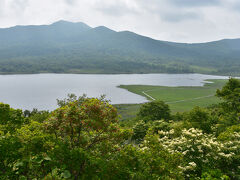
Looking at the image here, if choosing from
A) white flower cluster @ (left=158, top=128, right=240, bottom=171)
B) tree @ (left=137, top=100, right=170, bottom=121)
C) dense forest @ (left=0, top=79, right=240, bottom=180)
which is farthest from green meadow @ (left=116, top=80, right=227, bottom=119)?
dense forest @ (left=0, top=79, right=240, bottom=180)

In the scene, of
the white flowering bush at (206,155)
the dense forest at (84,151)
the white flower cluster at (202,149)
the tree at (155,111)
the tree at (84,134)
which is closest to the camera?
the dense forest at (84,151)

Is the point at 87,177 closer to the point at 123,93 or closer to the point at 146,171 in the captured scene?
the point at 146,171

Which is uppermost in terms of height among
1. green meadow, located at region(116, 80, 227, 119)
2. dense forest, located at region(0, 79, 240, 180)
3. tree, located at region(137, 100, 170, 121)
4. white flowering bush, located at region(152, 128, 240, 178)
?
dense forest, located at region(0, 79, 240, 180)

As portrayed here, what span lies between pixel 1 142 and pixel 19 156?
1400 mm

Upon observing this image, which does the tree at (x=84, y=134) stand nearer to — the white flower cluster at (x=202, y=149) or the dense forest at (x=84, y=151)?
the dense forest at (x=84, y=151)

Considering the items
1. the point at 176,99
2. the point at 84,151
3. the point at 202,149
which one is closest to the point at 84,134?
the point at 84,151

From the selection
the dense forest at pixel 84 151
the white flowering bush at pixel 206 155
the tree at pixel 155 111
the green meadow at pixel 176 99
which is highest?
the dense forest at pixel 84 151

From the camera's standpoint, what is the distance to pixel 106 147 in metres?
13.4

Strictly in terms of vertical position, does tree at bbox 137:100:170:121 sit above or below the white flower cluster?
below

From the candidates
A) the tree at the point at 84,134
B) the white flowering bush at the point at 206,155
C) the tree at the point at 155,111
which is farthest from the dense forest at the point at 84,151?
the tree at the point at 155,111

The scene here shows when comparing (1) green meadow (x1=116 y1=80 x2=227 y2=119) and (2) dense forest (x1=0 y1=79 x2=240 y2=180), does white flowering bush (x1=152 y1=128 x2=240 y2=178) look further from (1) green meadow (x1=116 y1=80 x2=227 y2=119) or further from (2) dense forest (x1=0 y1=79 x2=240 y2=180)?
(1) green meadow (x1=116 y1=80 x2=227 y2=119)

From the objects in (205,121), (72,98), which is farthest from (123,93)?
(72,98)

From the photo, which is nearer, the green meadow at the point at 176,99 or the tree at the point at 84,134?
the tree at the point at 84,134

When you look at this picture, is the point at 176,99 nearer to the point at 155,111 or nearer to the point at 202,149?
the point at 155,111
